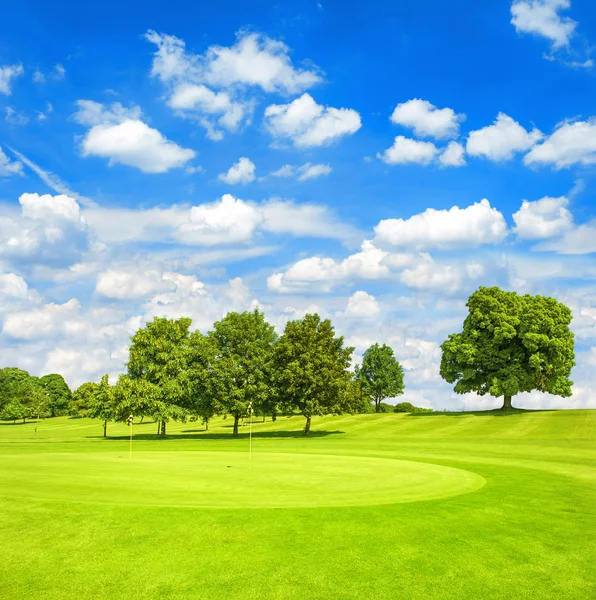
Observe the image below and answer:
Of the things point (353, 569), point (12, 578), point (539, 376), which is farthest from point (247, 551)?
point (539, 376)

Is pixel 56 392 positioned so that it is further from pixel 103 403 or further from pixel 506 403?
pixel 506 403

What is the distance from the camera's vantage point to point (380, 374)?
357 ft

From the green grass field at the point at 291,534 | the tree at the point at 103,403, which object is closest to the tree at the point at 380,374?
the tree at the point at 103,403

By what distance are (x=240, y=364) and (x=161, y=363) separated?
419 inches

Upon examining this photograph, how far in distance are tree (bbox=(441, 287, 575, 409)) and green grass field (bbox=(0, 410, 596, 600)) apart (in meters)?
50.3

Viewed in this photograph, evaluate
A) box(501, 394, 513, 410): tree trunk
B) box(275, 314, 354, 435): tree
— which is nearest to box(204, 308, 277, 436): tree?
box(275, 314, 354, 435): tree

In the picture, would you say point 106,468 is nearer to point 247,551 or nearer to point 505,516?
point 247,551

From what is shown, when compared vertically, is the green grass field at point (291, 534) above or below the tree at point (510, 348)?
below

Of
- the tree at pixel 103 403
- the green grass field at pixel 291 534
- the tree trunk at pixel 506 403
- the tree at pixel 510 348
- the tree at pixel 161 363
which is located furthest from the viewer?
the tree trunk at pixel 506 403

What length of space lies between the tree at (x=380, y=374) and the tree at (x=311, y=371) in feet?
150

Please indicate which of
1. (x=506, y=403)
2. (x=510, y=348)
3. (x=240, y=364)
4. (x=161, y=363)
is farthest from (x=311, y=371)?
(x=506, y=403)

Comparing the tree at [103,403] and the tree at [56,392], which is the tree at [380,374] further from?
the tree at [56,392]

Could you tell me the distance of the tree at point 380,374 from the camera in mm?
108812

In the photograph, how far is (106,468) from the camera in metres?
24.3
